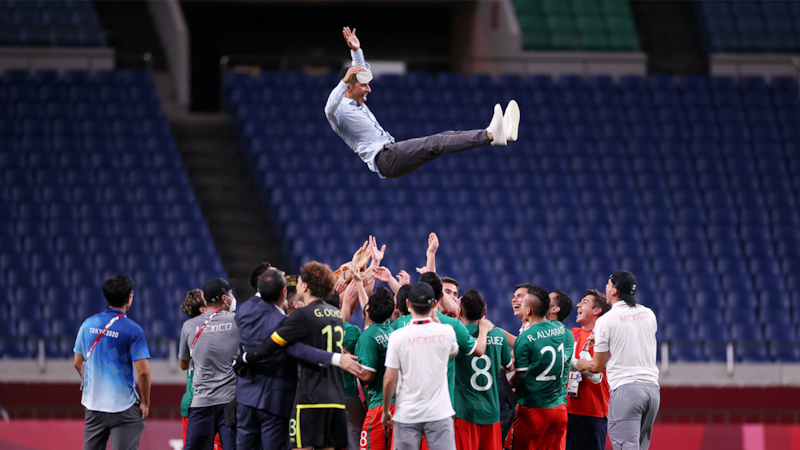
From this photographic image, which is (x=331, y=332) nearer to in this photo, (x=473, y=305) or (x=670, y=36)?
(x=473, y=305)

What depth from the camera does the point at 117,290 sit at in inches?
270

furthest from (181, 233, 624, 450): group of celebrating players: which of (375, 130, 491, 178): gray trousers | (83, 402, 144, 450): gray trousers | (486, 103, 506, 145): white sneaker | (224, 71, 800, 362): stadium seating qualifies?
(224, 71, 800, 362): stadium seating

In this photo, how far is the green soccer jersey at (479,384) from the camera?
6.71 meters

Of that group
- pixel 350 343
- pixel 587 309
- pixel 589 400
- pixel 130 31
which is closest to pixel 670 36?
pixel 130 31

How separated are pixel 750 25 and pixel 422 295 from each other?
48.2ft

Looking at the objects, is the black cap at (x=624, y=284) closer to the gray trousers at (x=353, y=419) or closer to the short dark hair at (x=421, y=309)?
the short dark hair at (x=421, y=309)

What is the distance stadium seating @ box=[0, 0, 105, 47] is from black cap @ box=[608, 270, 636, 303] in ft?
41.9

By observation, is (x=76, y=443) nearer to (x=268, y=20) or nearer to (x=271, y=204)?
(x=271, y=204)

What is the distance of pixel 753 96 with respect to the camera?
16672 millimetres

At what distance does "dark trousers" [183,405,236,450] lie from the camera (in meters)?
6.92

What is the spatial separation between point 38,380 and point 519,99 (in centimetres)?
972

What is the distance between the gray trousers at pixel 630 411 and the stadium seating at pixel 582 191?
231 inches

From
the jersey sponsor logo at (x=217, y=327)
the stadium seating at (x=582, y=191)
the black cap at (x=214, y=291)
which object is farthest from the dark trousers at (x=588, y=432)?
the stadium seating at (x=582, y=191)

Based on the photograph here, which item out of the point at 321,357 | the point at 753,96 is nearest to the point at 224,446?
the point at 321,357
